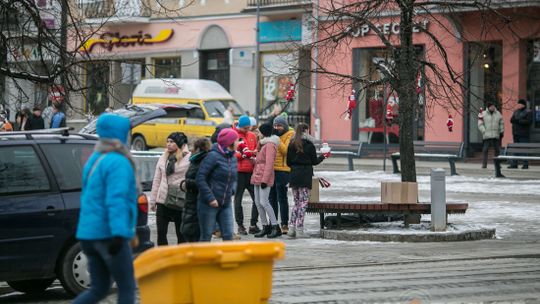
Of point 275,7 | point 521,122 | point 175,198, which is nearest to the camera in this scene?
point 175,198

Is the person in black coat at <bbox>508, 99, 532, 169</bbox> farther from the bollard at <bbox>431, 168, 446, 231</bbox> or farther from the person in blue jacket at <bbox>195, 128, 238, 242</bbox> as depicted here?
the person in blue jacket at <bbox>195, 128, 238, 242</bbox>

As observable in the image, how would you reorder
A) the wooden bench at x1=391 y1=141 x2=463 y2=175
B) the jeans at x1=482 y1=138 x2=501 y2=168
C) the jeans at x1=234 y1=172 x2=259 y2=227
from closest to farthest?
the jeans at x1=234 y1=172 x2=259 y2=227 < the jeans at x1=482 y1=138 x2=501 y2=168 < the wooden bench at x1=391 y1=141 x2=463 y2=175

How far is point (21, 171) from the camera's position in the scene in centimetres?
1240

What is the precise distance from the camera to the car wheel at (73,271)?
1221cm

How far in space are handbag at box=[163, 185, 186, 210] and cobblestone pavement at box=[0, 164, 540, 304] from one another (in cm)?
138

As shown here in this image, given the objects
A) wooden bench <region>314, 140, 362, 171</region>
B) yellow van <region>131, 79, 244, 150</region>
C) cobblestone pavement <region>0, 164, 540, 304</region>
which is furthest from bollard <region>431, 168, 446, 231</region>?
yellow van <region>131, 79, 244, 150</region>

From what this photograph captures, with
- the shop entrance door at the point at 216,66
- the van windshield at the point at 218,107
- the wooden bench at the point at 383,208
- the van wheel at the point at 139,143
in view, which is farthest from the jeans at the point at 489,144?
the shop entrance door at the point at 216,66

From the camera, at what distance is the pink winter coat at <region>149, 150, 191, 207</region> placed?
15.0 metres

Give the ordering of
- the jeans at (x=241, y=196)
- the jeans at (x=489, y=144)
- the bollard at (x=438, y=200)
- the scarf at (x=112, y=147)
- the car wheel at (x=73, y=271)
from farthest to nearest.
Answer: the jeans at (x=489, y=144)
the jeans at (x=241, y=196)
the bollard at (x=438, y=200)
the car wheel at (x=73, y=271)
the scarf at (x=112, y=147)

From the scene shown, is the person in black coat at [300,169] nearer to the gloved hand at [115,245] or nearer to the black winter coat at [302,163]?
the black winter coat at [302,163]

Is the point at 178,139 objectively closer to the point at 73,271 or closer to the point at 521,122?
the point at 73,271

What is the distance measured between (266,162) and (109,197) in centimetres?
959

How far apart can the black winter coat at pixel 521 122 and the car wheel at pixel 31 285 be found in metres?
23.4

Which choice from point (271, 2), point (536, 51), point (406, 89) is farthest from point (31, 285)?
point (271, 2)
